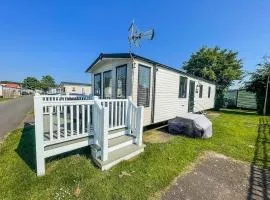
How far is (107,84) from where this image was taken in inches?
299

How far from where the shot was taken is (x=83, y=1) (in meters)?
8.69

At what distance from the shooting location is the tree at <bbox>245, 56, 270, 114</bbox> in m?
15.6

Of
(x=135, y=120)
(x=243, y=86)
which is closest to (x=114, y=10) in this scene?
(x=135, y=120)

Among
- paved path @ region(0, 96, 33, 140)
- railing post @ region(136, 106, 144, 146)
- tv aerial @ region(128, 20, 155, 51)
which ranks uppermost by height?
tv aerial @ region(128, 20, 155, 51)

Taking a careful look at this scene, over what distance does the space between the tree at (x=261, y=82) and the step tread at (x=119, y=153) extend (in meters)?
17.3

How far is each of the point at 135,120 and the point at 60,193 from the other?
2534mm

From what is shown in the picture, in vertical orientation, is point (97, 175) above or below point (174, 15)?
below

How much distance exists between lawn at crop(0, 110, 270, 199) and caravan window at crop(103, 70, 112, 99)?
337cm

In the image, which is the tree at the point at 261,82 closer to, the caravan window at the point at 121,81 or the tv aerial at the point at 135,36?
the tv aerial at the point at 135,36

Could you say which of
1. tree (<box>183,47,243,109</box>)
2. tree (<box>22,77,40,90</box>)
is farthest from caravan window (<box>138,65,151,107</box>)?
tree (<box>22,77,40,90</box>)

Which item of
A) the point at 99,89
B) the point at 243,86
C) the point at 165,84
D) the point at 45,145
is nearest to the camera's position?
the point at 45,145

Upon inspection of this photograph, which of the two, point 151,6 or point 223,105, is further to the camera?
point 223,105

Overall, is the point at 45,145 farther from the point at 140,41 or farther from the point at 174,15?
the point at 174,15

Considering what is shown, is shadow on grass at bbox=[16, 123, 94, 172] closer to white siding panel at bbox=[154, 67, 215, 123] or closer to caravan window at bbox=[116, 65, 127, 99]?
caravan window at bbox=[116, 65, 127, 99]
